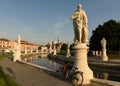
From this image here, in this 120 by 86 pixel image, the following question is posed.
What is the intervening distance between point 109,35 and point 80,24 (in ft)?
141

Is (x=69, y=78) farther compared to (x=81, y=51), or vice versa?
(x=69, y=78)

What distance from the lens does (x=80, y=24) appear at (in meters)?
10.5

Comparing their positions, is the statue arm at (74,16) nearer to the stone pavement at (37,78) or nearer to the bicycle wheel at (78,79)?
the bicycle wheel at (78,79)

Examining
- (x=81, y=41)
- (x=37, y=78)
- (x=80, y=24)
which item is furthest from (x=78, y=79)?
(x=37, y=78)

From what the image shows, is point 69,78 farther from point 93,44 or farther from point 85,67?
point 93,44

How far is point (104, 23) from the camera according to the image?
55.7 metres

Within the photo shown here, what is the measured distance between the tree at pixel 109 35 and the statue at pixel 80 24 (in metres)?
41.0

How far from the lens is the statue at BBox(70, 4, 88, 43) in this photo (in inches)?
416

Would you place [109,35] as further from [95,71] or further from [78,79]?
[78,79]

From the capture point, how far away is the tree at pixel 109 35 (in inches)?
1991

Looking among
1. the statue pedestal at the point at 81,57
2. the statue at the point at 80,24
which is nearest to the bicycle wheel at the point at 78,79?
the statue pedestal at the point at 81,57

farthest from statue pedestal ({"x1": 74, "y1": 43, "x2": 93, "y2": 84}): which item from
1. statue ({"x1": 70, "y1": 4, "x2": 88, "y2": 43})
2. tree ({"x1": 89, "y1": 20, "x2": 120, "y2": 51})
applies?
tree ({"x1": 89, "y1": 20, "x2": 120, "y2": 51})

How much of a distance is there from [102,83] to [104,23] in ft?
159

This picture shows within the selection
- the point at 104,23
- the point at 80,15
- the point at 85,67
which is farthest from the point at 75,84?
the point at 104,23
